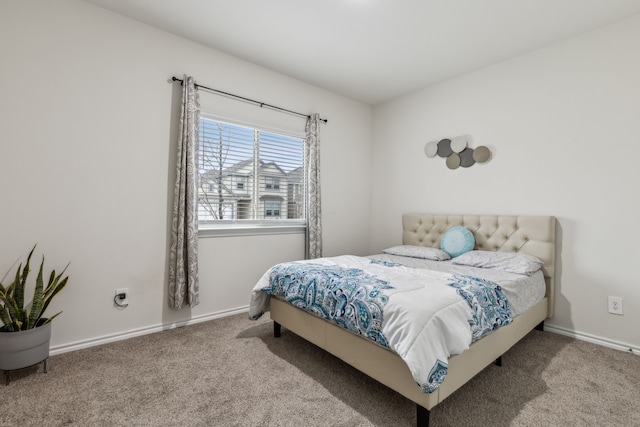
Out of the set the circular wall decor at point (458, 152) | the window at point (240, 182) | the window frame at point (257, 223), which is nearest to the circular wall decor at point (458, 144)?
the circular wall decor at point (458, 152)

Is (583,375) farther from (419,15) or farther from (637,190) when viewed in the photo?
(419,15)

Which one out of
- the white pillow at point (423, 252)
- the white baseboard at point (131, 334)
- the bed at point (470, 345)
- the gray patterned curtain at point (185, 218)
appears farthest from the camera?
the white pillow at point (423, 252)

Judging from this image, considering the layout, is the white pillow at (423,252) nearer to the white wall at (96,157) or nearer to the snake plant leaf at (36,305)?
the white wall at (96,157)

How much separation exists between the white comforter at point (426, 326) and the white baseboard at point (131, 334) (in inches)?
75.5

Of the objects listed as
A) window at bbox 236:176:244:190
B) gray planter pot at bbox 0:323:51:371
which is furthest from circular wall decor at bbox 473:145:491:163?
gray planter pot at bbox 0:323:51:371

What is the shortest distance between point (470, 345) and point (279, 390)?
3.61 ft

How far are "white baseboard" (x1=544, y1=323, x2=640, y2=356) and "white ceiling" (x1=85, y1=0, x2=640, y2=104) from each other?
257 cm

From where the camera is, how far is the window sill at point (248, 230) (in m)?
2.82

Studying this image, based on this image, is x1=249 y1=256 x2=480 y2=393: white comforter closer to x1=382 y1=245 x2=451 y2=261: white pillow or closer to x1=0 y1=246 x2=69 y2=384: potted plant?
x1=382 y1=245 x2=451 y2=261: white pillow

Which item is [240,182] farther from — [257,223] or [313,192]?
[313,192]

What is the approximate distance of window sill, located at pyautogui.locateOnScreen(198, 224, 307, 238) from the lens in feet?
9.26

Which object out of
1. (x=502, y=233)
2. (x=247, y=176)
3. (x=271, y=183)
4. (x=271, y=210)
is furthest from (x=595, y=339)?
(x=247, y=176)

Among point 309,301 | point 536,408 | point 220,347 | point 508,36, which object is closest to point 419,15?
point 508,36

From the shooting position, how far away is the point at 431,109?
3.57 metres
